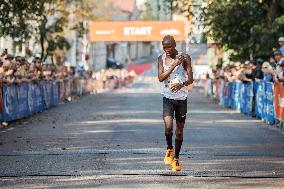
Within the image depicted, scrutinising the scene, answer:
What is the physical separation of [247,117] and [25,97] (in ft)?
21.3

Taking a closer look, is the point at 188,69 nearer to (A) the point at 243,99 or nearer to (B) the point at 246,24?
(A) the point at 243,99

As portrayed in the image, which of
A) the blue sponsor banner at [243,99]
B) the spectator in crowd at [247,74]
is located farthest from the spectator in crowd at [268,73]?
the blue sponsor banner at [243,99]

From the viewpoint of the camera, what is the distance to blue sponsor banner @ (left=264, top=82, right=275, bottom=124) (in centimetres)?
2199

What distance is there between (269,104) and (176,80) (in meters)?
10.6

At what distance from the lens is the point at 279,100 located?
803 inches

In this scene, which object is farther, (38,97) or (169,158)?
(38,97)

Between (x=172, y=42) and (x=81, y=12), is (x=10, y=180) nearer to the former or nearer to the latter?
(x=172, y=42)

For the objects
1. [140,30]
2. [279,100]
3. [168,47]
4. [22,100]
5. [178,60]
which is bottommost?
[22,100]

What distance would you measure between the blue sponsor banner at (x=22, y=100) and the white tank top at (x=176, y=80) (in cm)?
1235

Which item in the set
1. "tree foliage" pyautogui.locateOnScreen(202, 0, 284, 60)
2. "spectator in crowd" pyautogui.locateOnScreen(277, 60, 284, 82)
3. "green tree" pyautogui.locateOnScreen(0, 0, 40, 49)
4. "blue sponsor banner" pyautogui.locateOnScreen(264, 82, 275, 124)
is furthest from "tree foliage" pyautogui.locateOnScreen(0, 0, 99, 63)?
"spectator in crowd" pyautogui.locateOnScreen(277, 60, 284, 82)

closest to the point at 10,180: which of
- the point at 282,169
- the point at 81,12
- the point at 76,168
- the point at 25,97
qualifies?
the point at 76,168

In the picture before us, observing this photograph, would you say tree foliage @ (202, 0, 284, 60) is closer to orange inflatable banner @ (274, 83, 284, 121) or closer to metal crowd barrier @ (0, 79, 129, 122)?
metal crowd barrier @ (0, 79, 129, 122)

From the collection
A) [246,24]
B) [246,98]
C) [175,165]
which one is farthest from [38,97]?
[175,165]

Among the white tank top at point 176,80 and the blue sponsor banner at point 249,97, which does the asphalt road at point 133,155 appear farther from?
the blue sponsor banner at point 249,97
